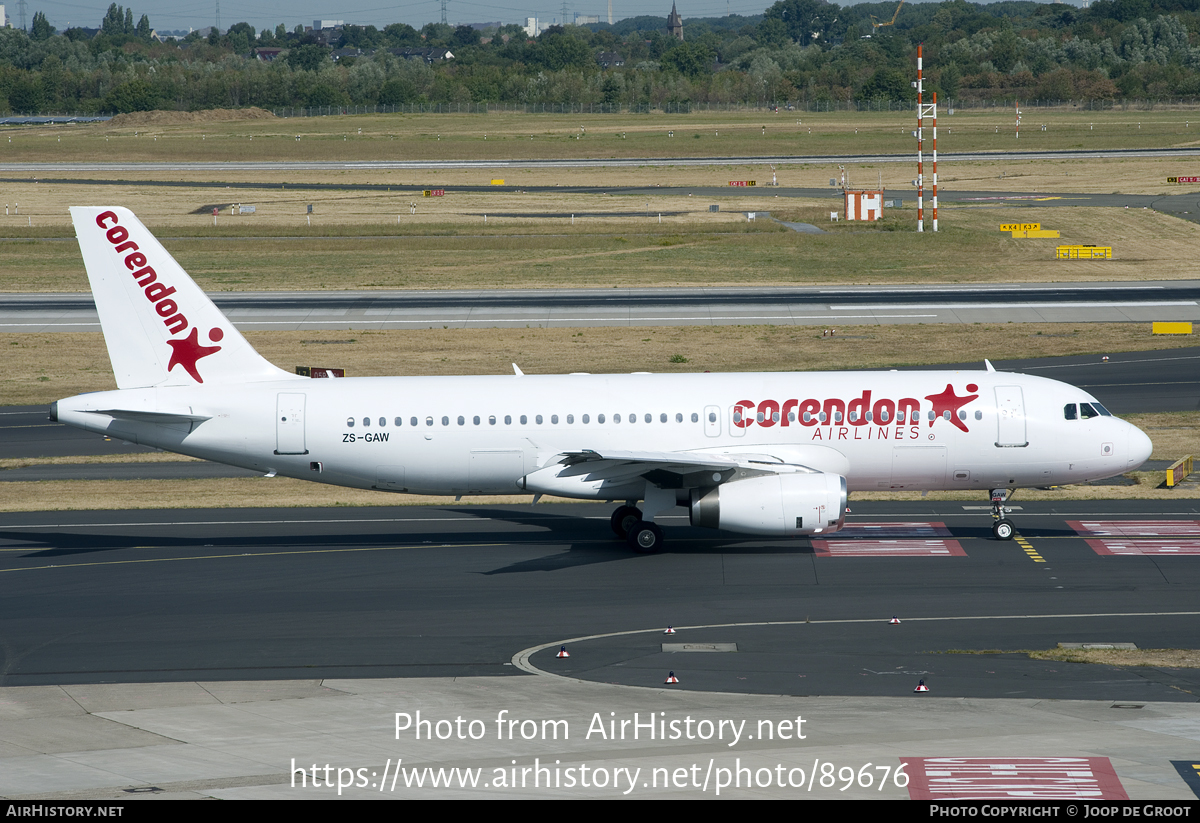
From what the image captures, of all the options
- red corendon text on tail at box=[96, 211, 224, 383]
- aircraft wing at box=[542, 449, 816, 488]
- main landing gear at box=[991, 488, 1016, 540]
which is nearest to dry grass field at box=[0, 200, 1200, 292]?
main landing gear at box=[991, 488, 1016, 540]

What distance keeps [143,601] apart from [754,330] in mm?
43804

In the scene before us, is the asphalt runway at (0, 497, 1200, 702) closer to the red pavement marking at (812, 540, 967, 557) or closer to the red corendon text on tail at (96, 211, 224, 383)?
the red pavement marking at (812, 540, 967, 557)

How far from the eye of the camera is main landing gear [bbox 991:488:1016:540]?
3541 cm

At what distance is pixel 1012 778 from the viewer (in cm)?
1825

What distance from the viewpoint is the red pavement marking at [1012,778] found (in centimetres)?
1756

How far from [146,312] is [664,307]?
149 ft

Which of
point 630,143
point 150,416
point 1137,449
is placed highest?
point 630,143

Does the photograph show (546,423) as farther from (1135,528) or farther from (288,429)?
(1135,528)

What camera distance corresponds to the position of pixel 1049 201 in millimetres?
117875

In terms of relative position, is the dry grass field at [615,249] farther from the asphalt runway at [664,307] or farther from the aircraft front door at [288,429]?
the aircraft front door at [288,429]

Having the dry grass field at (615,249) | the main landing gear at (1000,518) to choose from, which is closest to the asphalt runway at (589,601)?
the main landing gear at (1000,518)

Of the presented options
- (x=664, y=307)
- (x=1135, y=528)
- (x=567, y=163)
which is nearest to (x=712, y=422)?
(x=1135, y=528)

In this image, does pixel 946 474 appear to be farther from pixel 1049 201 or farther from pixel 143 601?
pixel 1049 201

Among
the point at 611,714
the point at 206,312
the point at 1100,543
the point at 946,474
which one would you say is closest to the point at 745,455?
the point at 946,474
